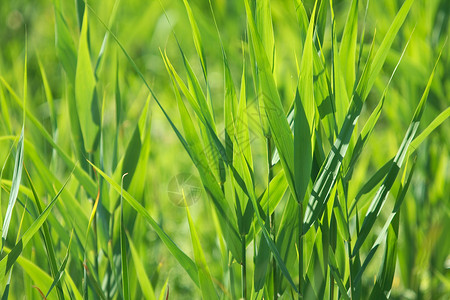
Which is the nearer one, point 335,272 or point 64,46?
point 335,272

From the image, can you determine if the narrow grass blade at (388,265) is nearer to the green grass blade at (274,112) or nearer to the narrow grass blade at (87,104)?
the green grass blade at (274,112)

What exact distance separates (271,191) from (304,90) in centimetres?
11

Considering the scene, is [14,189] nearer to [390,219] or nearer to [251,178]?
[251,178]

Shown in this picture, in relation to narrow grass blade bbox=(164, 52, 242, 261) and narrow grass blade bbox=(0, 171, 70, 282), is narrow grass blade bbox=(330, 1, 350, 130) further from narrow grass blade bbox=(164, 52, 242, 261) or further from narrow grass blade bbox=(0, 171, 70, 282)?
narrow grass blade bbox=(0, 171, 70, 282)

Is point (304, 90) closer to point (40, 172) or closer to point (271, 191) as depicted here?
point (271, 191)

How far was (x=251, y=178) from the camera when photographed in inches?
18.8

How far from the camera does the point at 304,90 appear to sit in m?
0.46

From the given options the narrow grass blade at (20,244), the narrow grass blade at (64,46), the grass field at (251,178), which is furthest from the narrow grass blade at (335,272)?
the narrow grass blade at (64,46)

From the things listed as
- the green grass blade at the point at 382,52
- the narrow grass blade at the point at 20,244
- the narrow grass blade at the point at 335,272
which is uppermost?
the green grass blade at the point at 382,52

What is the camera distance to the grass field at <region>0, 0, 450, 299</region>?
18.5 inches

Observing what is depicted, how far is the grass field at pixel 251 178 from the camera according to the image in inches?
18.5

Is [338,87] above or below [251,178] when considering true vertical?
above

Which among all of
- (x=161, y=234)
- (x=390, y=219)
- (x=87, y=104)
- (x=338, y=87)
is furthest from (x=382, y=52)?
(x=87, y=104)


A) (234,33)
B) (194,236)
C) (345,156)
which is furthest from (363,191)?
(234,33)
